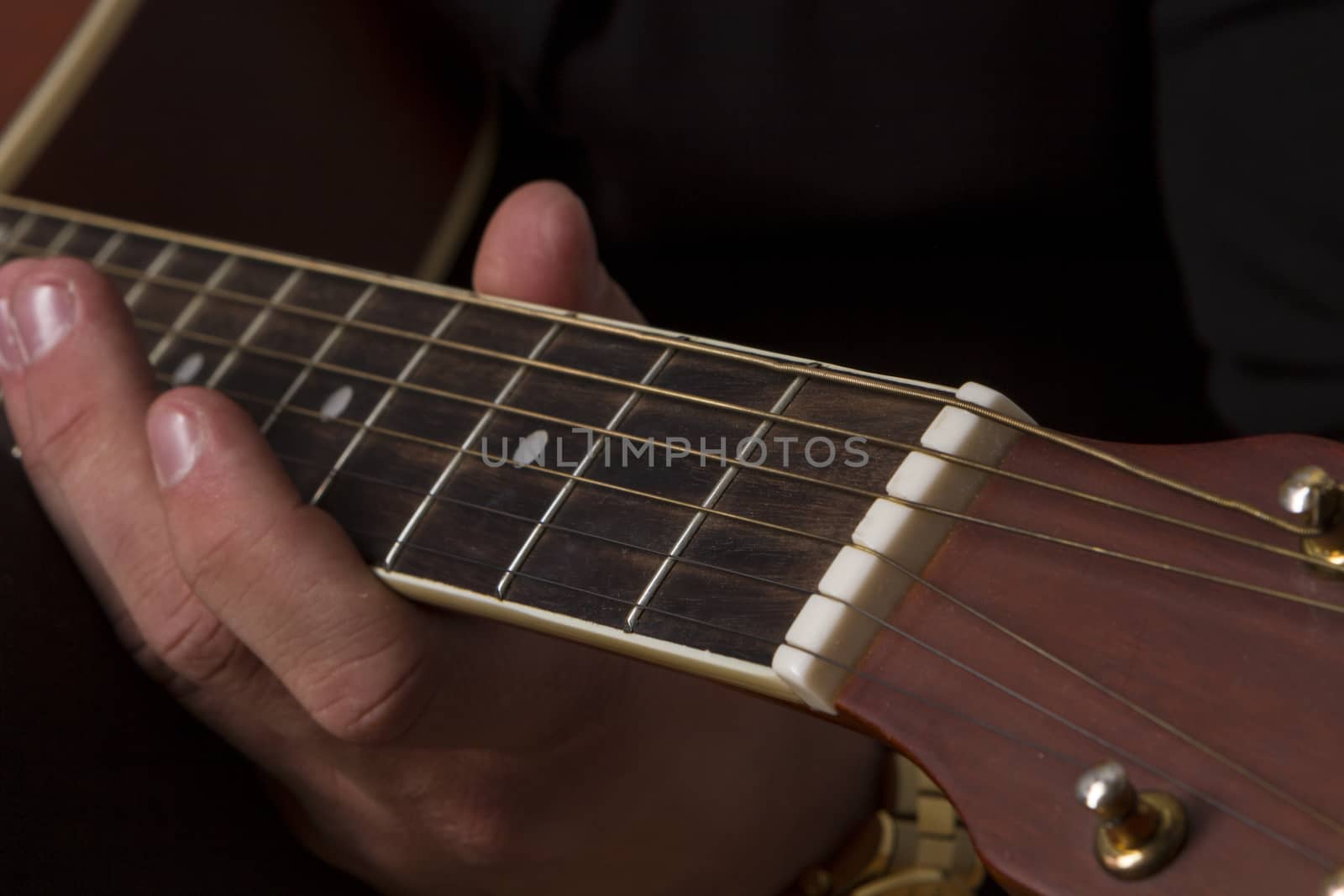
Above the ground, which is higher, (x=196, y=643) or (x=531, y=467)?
(x=531, y=467)

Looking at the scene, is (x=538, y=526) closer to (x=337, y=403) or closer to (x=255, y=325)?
(x=337, y=403)

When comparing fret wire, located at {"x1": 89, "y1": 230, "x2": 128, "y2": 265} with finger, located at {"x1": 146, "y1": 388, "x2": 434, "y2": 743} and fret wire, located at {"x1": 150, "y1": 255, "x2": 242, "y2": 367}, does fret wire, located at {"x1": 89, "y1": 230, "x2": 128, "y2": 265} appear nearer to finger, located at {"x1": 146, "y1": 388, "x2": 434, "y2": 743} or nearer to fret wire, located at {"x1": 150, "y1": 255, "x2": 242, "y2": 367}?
fret wire, located at {"x1": 150, "y1": 255, "x2": 242, "y2": 367}

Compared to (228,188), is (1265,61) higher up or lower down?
higher up

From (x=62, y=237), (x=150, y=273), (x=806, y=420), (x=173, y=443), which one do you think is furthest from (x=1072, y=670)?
(x=62, y=237)

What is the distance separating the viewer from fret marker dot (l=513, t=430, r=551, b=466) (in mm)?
488

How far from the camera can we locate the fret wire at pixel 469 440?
493 mm

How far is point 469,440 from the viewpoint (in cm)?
51

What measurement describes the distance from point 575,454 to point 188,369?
28 centimetres

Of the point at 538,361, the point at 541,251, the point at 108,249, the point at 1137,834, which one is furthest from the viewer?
the point at 108,249

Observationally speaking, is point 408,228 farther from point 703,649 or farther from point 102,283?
point 703,649

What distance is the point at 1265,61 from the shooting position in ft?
2.17

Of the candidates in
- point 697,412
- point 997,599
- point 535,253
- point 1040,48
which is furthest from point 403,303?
point 1040,48

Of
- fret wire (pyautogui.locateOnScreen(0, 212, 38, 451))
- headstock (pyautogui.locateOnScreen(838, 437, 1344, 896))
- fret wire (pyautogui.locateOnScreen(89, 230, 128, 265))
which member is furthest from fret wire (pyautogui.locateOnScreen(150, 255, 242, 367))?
headstock (pyautogui.locateOnScreen(838, 437, 1344, 896))

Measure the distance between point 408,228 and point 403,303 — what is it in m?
0.43
